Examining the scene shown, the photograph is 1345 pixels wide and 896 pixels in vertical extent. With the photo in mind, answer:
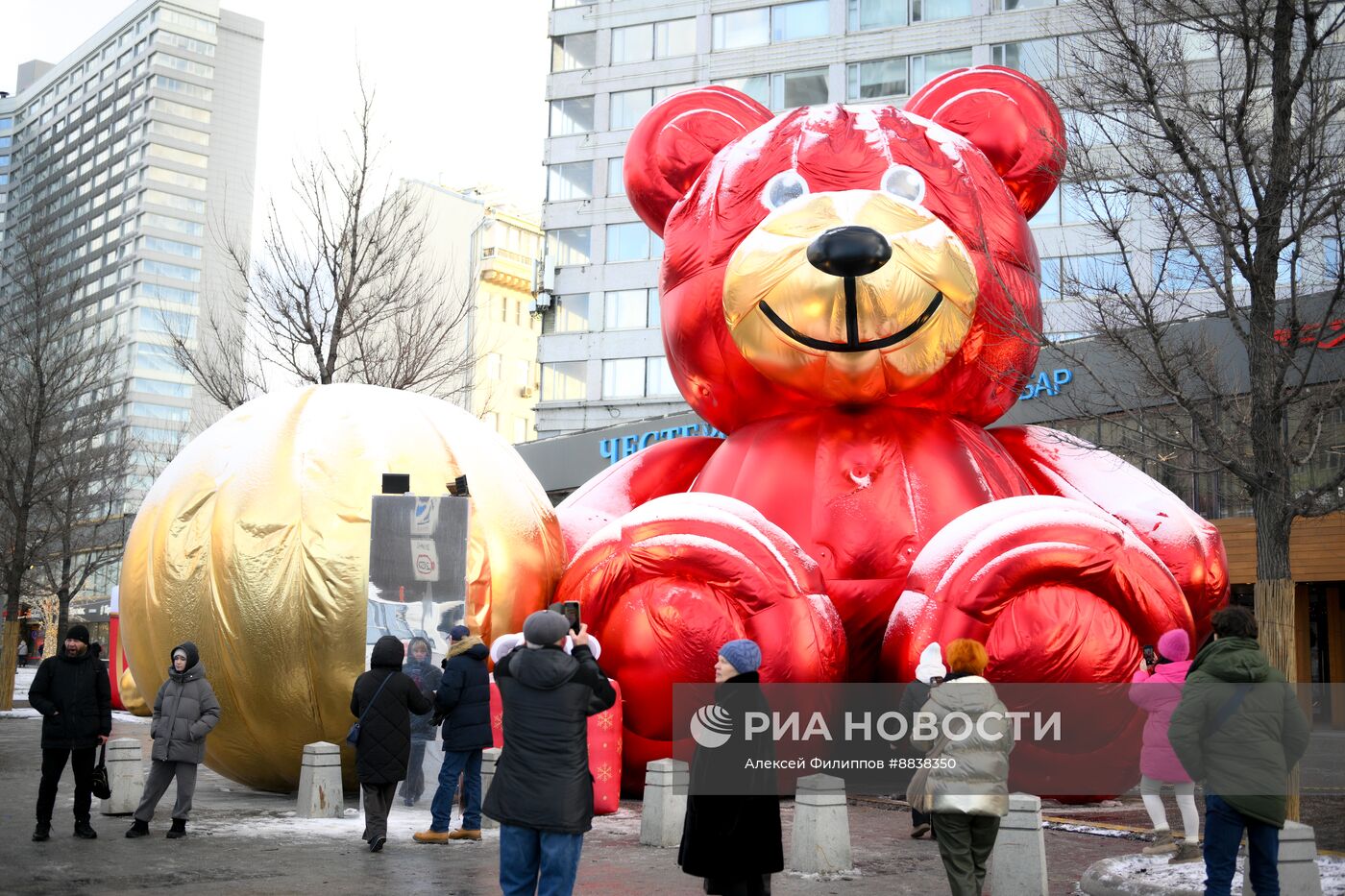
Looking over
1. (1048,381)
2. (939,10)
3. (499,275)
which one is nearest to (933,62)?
(939,10)

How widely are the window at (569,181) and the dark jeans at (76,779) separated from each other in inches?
1153

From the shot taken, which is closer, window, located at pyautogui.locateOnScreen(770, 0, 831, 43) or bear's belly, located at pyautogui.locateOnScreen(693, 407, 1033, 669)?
bear's belly, located at pyautogui.locateOnScreen(693, 407, 1033, 669)

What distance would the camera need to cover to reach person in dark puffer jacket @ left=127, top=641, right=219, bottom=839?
802cm

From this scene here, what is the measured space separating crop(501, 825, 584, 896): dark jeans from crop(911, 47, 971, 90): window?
95.1 feet

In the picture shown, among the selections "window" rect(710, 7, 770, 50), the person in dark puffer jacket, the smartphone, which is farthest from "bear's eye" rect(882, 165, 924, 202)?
"window" rect(710, 7, 770, 50)

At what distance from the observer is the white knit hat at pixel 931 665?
7.87 m

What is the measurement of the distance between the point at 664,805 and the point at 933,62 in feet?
90.0

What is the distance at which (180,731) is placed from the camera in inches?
316

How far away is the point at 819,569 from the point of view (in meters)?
8.91

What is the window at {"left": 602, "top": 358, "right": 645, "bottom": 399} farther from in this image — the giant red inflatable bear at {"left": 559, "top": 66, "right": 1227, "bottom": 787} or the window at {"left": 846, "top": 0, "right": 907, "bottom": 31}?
the giant red inflatable bear at {"left": 559, "top": 66, "right": 1227, "bottom": 787}

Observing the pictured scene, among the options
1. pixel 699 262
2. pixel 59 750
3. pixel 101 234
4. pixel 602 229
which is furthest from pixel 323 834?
pixel 101 234

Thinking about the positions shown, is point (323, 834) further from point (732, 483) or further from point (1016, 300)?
point (1016, 300)

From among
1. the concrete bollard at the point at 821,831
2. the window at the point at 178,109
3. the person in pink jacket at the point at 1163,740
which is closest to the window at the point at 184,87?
the window at the point at 178,109

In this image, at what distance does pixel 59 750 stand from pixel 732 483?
16.0ft
